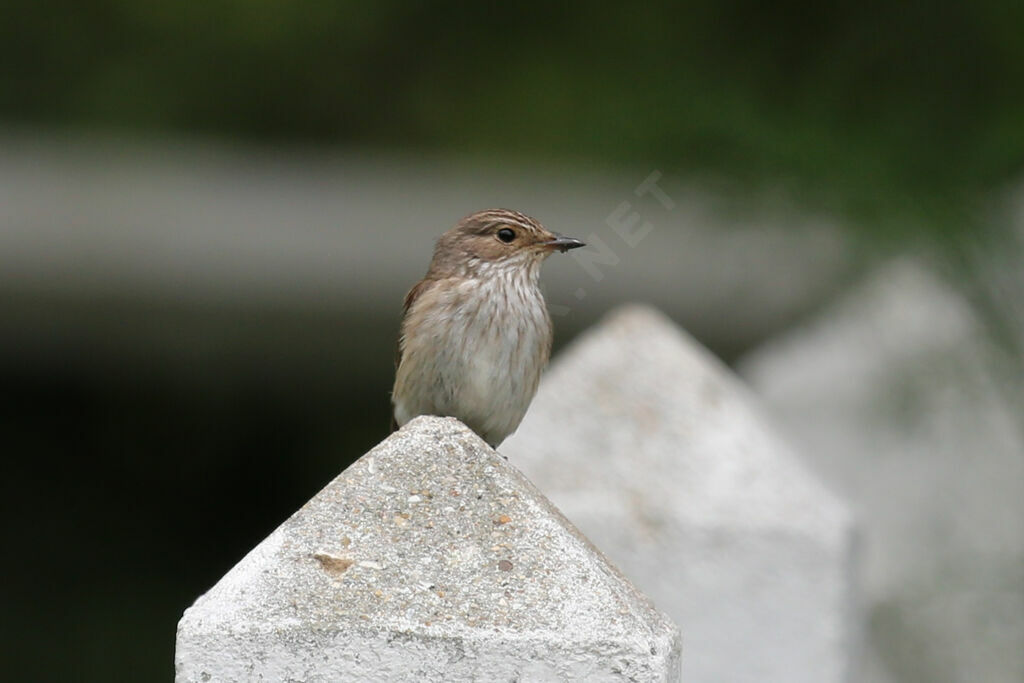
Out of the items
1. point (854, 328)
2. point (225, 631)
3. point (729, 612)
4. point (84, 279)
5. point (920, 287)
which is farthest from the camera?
point (84, 279)

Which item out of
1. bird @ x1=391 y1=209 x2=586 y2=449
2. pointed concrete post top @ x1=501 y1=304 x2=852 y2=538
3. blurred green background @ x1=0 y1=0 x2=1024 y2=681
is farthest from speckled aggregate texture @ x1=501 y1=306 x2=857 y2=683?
blurred green background @ x1=0 y1=0 x2=1024 y2=681

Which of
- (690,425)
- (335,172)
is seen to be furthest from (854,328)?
(335,172)

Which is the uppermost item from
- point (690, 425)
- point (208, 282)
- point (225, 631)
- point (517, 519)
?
point (208, 282)

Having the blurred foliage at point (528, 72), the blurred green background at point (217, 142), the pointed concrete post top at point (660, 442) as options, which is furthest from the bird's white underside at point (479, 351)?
the blurred green background at point (217, 142)

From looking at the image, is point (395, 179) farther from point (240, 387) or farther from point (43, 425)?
point (43, 425)

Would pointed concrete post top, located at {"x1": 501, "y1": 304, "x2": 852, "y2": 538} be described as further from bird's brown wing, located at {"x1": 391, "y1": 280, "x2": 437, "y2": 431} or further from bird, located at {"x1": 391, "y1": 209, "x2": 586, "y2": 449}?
bird's brown wing, located at {"x1": 391, "y1": 280, "x2": 437, "y2": 431}
